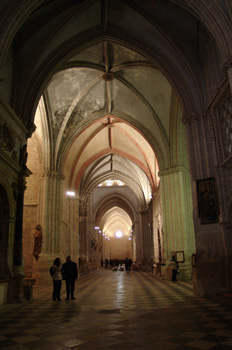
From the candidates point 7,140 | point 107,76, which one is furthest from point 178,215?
point 7,140

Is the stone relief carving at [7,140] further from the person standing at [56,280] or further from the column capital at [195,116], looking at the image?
the column capital at [195,116]

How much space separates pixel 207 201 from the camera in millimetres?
9070

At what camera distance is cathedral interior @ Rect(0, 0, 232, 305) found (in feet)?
28.1

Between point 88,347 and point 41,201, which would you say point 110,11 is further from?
point 88,347

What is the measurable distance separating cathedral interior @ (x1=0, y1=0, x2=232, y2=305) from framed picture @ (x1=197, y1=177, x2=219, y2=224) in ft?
0.10

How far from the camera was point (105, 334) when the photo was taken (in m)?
4.41

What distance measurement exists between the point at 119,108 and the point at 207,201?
10615 millimetres

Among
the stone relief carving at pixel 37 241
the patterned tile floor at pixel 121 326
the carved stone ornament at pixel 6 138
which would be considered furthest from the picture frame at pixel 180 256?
the carved stone ornament at pixel 6 138

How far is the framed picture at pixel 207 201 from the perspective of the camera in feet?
29.2

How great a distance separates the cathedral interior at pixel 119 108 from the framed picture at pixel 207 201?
0.03m

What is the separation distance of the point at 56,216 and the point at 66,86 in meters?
6.84

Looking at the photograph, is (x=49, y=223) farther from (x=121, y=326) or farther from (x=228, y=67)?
(x=228, y=67)

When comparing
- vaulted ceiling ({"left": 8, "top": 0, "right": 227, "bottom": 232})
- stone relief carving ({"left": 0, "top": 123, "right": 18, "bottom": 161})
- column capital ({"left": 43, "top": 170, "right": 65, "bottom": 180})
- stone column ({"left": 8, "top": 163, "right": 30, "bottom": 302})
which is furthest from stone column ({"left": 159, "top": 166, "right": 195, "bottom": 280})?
stone relief carving ({"left": 0, "top": 123, "right": 18, "bottom": 161})

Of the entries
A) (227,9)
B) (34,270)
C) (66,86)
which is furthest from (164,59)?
(34,270)
